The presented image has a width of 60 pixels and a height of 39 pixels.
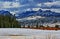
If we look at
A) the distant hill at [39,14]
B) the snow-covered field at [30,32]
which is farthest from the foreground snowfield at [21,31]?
the distant hill at [39,14]

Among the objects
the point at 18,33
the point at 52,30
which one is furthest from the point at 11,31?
the point at 52,30

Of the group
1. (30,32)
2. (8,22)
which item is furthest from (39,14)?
(8,22)

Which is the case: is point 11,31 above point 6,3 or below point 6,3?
below

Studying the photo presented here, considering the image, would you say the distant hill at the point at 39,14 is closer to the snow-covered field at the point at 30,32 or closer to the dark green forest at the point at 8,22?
the dark green forest at the point at 8,22

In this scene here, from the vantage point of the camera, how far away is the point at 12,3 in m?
8.01

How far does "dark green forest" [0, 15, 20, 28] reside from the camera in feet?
26.2

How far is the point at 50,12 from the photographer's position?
8008mm

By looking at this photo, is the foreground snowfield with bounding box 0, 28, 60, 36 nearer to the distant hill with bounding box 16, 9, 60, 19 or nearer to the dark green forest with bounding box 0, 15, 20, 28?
the dark green forest with bounding box 0, 15, 20, 28

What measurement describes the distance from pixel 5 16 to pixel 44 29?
750mm

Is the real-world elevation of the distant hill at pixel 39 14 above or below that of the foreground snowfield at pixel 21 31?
above

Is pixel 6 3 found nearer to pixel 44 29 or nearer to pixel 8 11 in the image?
pixel 8 11

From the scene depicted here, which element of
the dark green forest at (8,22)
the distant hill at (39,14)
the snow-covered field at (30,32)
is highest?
the distant hill at (39,14)

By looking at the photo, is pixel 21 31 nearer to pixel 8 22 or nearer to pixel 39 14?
pixel 8 22

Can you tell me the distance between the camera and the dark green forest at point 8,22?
26.2 feet
